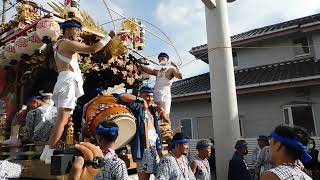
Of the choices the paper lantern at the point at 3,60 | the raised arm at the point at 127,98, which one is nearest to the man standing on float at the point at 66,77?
the raised arm at the point at 127,98

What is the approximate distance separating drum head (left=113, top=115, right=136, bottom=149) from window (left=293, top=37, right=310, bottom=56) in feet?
32.7

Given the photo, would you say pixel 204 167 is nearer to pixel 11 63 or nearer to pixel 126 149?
pixel 126 149

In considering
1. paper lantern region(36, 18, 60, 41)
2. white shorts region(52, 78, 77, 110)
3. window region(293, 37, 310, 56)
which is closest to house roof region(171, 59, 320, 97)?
window region(293, 37, 310, 56)

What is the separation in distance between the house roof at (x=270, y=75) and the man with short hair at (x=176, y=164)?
7440mm

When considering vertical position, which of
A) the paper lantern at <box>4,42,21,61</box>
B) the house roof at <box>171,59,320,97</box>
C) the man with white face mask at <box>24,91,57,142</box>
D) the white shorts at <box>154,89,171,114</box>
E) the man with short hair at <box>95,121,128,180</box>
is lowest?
the man with short hair at <box>95,121,128,180</box>

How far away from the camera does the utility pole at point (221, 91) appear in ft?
20.6

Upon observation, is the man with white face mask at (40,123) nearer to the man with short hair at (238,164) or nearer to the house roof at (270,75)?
the man with short hair at (238,164)

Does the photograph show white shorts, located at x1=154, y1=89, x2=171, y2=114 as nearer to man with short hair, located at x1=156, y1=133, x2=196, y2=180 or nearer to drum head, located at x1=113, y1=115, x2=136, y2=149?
drum head, located at x1=113, y1=115, x2=136, y2=149

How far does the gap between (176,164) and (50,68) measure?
297 centimetres

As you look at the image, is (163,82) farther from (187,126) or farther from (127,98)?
(187,126)

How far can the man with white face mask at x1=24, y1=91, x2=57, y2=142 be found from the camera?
491cm

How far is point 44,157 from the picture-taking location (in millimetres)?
3971

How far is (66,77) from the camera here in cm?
420

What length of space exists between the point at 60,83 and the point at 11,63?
2.01m
